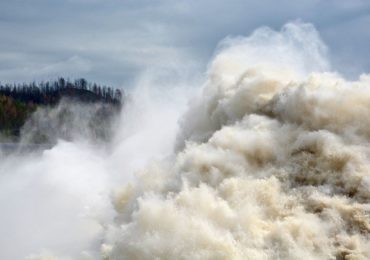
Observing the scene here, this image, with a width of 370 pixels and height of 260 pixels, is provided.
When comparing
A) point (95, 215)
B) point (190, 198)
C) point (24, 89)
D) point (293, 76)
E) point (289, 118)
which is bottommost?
point (190, 198)

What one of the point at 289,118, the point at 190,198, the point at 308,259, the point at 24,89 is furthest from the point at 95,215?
the point at 24,89

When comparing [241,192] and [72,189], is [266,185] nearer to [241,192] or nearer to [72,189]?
[241,192]

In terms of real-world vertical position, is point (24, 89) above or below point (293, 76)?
above

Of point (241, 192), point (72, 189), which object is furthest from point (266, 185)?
point (72, 189)

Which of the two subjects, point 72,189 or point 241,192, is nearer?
point 241,192

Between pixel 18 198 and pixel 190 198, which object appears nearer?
pixel 190 198

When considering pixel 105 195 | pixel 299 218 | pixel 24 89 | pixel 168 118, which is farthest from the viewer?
pixel 24 89

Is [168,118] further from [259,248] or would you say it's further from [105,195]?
[259,248]

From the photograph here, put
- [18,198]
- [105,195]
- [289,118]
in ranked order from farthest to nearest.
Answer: [18,198]
[105,195]
[289,118]
